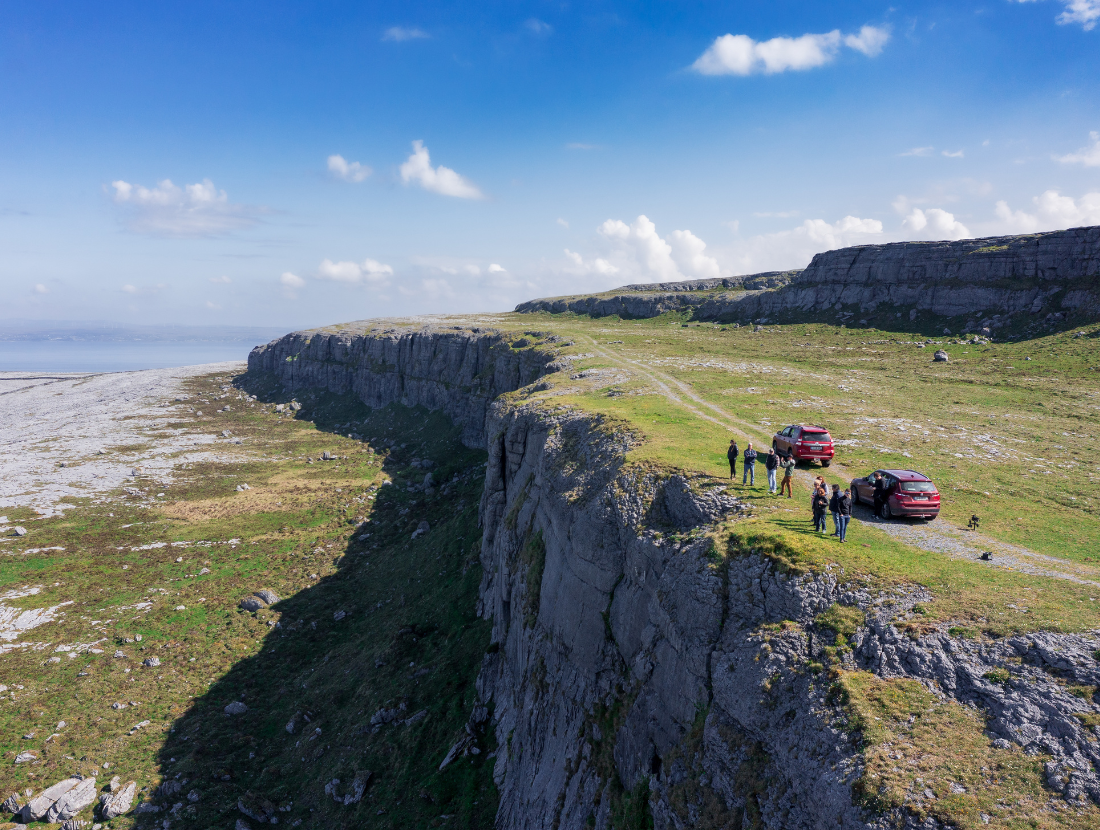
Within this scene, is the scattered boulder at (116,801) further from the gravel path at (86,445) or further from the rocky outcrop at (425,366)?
the rocky outcrop at (425,366)

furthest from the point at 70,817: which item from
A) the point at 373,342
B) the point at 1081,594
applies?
the point at 373,342

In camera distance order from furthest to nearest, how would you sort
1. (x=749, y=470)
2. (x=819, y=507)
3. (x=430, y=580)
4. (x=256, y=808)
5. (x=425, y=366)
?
(x=425, y=366) → (x=430, y=580) → (x=256, y=808) → (x=749, y=470) → (x=819, y=507)

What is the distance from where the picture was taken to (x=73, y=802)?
2903cm

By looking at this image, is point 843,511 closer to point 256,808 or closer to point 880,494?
point 880,494

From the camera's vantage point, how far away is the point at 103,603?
157ft

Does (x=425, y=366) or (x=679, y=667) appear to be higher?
(x=425, y=366)

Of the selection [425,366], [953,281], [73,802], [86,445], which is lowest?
[73,802]

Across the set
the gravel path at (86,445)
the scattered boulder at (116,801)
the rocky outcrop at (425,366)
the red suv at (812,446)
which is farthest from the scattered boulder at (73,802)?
the rocky outcrop at (425,366)

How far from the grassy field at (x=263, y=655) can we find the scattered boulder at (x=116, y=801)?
27.9 inches

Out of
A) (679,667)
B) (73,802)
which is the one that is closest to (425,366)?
(73,802)

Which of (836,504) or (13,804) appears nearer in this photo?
(836,504)

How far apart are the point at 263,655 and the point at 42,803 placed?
15.4m

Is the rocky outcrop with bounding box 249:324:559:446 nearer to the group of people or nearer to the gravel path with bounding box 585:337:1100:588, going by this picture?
the group of people

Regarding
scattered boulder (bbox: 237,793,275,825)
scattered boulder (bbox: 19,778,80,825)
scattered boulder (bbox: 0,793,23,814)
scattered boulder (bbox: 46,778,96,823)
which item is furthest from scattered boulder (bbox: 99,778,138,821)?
scattered boulder (bbox: 237,793,275,825)
